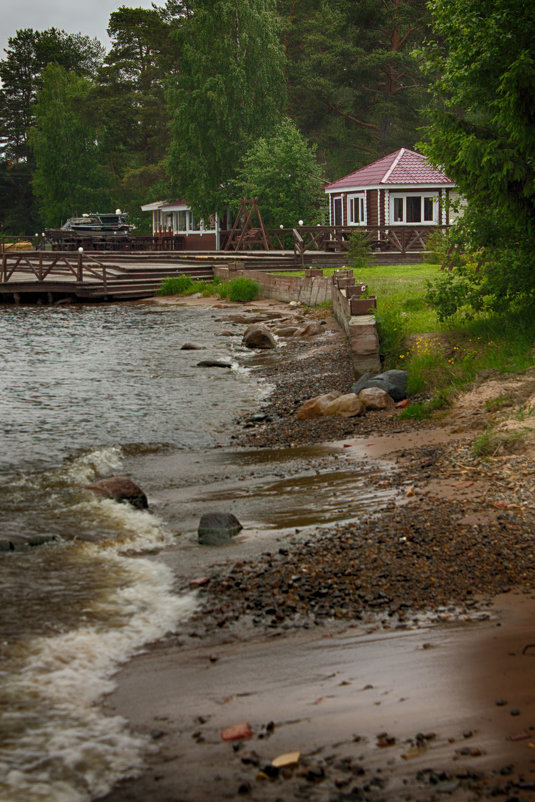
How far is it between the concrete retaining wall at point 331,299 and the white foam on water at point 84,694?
22.9 ft

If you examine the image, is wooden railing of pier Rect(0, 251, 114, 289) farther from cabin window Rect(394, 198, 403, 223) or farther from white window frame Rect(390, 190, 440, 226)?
cabin window Rect(394, 198, 403, 223)

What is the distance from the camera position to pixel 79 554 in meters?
7.02

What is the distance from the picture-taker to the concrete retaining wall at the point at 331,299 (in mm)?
13227

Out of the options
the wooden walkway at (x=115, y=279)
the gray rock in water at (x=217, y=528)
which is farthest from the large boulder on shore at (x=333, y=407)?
the wooden walkway at (x=115, y=279)

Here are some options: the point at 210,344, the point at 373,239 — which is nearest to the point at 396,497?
the point at 210,344

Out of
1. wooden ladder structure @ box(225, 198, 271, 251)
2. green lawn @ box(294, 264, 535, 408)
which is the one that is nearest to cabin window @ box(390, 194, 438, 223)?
wooden ladder structure @ box(225, 198, 271, 251)

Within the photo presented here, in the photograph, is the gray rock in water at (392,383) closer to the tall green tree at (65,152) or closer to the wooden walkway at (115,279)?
the wooden walkway at (115,279)

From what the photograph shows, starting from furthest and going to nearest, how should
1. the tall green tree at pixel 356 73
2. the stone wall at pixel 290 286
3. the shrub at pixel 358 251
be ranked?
the tall green tree at pixel 356 73 < the shrub at pixel 358 251 < the stone wall at pixel 290 286

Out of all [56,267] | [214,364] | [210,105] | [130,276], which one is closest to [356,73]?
[210,105]

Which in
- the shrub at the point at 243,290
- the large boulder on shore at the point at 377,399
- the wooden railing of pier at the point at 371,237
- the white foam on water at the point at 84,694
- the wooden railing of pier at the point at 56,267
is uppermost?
the wooden railing of pier at the point at 371,237

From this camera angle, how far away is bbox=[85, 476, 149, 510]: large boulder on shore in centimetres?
830

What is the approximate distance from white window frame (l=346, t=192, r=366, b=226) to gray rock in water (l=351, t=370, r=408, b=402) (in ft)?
100

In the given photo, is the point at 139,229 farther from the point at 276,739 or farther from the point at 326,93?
the point at 276,739

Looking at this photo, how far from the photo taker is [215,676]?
487 centimetres
